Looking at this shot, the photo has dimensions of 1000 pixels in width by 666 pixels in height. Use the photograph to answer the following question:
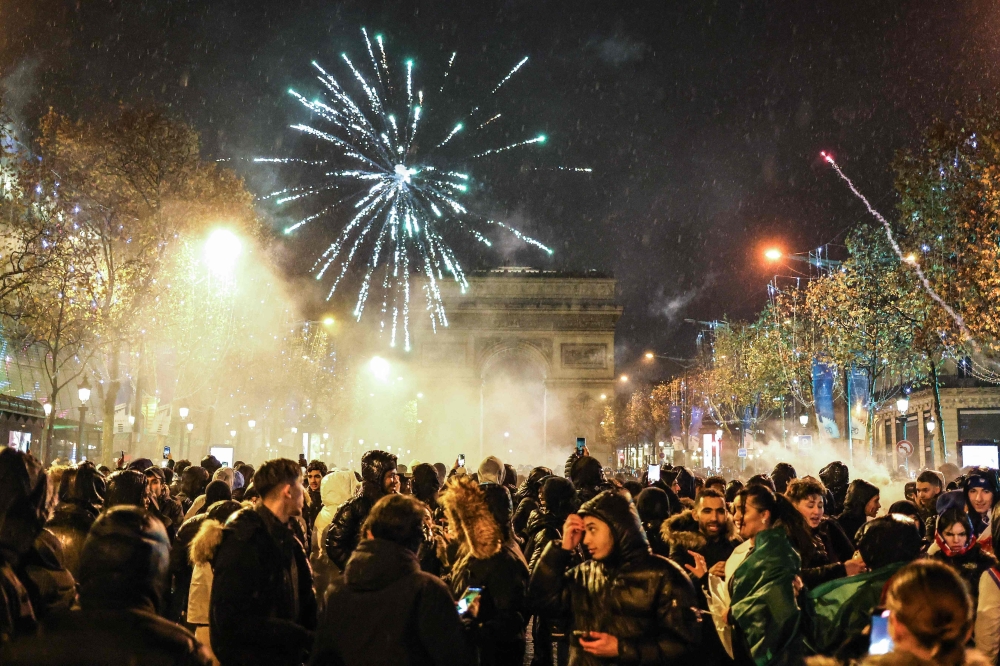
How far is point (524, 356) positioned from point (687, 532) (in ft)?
225

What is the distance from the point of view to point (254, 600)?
4043mm

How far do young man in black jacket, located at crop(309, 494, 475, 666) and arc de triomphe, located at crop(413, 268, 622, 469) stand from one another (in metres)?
66.5

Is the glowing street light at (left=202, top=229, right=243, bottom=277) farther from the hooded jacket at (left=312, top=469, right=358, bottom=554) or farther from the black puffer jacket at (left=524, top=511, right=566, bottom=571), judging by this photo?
the black puffer jacket at (left=524, top=511, right=566, bottom=571)

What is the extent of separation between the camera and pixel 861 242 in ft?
99.8

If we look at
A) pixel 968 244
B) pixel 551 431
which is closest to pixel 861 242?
pixel 968 244

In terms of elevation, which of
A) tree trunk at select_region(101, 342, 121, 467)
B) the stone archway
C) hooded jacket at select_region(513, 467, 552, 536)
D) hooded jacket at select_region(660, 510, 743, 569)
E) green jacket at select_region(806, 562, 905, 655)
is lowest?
green jacket at select_region(806, 562, 905, 655)

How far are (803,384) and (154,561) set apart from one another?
43.3 metres

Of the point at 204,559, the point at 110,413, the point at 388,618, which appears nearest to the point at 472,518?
the point at 204,559

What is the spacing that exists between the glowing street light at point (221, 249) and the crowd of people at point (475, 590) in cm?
2458

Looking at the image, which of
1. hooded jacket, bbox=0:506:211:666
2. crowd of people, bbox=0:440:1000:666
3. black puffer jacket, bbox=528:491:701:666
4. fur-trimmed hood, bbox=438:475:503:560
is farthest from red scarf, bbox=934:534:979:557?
hooded jacket, bbox=0:506:211:666

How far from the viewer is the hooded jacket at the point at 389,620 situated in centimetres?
363

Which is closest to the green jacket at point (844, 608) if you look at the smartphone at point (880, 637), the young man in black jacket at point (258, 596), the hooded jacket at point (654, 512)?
the smartphone at point (880, 637)

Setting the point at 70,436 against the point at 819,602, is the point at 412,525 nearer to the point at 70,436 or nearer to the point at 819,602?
the point at 819,602

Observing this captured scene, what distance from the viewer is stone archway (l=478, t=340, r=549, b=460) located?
7331 centimetres
